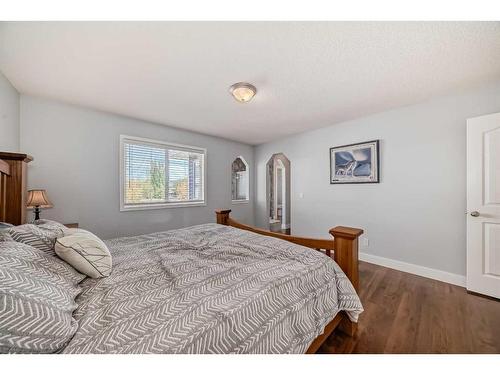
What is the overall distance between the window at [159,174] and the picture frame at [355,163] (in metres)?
2.46

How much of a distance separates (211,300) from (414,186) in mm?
2988

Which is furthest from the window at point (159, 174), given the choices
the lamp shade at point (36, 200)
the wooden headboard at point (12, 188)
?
the wooden headboard at point (12, 188)

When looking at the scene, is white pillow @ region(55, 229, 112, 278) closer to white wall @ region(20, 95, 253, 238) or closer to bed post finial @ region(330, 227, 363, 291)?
bed post finial @ region(330, 227, 363, 291)

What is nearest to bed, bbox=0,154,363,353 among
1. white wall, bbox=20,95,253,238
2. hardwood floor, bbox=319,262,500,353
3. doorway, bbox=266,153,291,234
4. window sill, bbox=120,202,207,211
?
hardwood floor, bbox=319,262,500,353

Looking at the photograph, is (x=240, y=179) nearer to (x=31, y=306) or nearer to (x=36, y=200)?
(x=36, y=200)

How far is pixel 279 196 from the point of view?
6.23 metres

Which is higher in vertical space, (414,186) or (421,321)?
(414,186)

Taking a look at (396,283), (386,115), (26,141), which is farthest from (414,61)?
(26,141)

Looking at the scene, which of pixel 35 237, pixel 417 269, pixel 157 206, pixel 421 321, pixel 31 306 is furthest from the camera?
→ pixel 157 206

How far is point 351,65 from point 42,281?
8.04ft

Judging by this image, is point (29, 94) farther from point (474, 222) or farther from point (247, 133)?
point (474, 222)

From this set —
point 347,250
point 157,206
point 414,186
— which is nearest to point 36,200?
point 157,206

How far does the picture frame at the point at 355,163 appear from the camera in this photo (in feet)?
9.87

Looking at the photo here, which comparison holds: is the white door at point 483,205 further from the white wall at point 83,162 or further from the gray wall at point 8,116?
the gray wall at point 8,116
